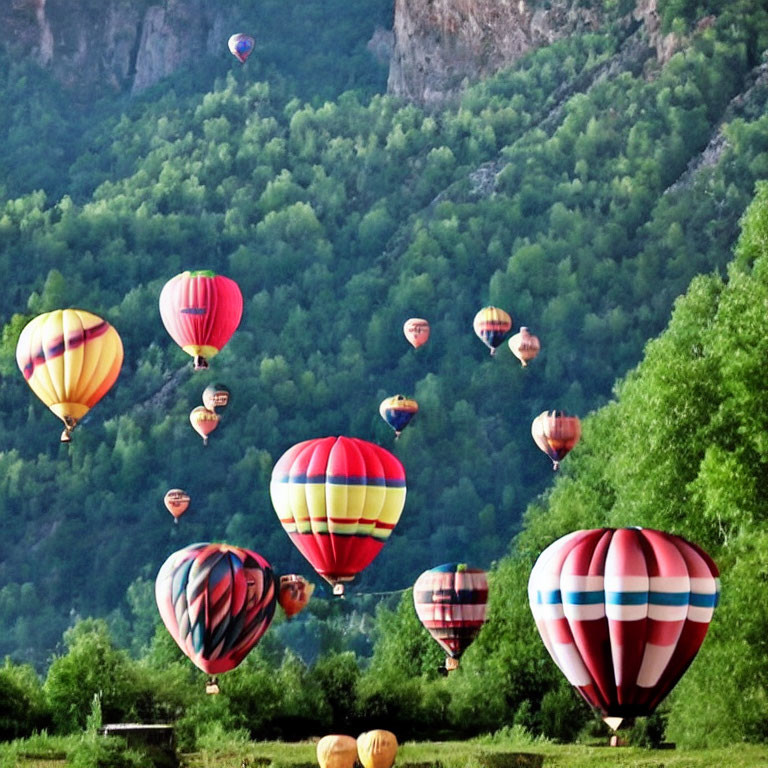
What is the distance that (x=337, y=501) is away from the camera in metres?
33.7

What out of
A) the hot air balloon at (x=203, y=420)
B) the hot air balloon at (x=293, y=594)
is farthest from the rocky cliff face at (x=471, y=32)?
the hot air balloon at (x=293, y=594)

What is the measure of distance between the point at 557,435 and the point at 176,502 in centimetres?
2873

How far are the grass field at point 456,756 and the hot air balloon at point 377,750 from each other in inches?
7.2

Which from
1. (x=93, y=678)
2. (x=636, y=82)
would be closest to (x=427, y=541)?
(x=636, y=82)

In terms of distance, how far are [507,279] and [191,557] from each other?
221ft

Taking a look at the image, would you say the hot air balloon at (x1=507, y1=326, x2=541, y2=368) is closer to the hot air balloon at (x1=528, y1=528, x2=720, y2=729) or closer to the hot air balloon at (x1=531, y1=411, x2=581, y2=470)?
the hot air balloon at (x1=531, y1=411, x2=581, y2=470)

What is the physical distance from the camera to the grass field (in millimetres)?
28250

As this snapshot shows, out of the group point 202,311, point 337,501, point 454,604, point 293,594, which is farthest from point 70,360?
point 293,594

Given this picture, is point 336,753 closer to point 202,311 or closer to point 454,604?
point 454,604

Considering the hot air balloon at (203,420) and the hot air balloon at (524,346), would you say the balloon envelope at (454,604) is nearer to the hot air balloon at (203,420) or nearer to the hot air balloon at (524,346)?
the hot air balloon at (203,420)

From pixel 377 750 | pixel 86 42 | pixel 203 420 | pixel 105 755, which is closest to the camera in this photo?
pixel 105 755

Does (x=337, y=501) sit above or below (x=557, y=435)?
below

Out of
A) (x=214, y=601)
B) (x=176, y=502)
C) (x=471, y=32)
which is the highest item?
(x=471, y=32)

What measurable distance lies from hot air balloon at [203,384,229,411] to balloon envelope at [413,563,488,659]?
4275cm
